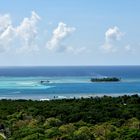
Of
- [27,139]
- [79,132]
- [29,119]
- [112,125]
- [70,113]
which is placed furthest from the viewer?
[70,113]

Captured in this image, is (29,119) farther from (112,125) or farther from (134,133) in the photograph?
(134,133)

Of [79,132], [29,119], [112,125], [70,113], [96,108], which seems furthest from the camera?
[96,108]

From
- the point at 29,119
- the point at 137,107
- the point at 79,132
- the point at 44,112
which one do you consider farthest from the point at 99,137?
the point at 137,107

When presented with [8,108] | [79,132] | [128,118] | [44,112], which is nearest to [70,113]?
[44,112]

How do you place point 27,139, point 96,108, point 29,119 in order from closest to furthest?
point 27,139
point 29,119
point 96,108

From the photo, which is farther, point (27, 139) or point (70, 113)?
point (70, 113)

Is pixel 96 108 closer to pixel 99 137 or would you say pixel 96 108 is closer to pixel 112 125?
pixel 112 125
